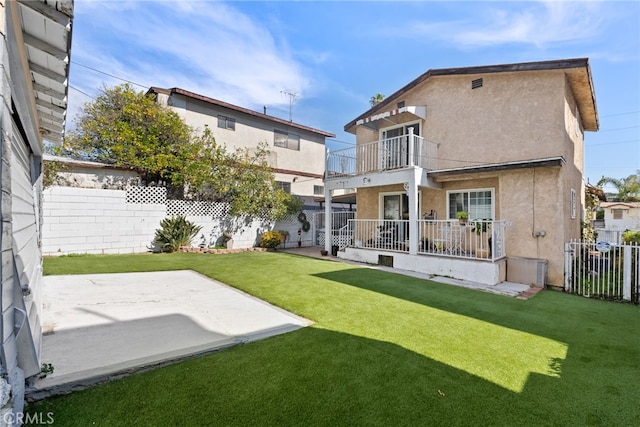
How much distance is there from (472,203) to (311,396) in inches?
400

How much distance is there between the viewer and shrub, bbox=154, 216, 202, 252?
12.5 metres

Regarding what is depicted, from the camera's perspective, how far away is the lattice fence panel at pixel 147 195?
40.3 ft

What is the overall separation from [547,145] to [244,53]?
1282cm

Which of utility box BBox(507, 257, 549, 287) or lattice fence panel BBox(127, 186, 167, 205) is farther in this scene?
lattice fence panel BBox(127, 186, 167, 205)

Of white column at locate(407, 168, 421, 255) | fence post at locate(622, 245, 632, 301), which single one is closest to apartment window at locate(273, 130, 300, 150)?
white column at locate(407, 168, 421, 255)

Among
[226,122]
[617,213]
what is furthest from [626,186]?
[226,122]

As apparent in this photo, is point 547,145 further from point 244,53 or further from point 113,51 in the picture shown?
point 113,51

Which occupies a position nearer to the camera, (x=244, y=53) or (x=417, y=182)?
(x=417, y=182)

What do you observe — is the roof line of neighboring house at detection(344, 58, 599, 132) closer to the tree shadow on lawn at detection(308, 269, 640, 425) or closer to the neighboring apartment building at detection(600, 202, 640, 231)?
the tree shadow on lawn at detection(308, 269, 640, 425)

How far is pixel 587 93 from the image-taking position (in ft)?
34.7

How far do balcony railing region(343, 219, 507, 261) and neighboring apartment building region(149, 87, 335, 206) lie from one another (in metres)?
6.51

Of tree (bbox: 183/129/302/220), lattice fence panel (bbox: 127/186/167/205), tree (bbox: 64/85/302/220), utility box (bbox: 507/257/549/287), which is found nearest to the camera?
utility box (bbox: 507/257/549/287)

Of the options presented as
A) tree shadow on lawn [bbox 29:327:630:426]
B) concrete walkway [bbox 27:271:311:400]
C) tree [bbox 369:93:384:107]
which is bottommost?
tree shadow on lawn [bbox 29:327:630:426]

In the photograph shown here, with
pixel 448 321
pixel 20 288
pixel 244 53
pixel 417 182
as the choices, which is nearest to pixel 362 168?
pixel 417 182
